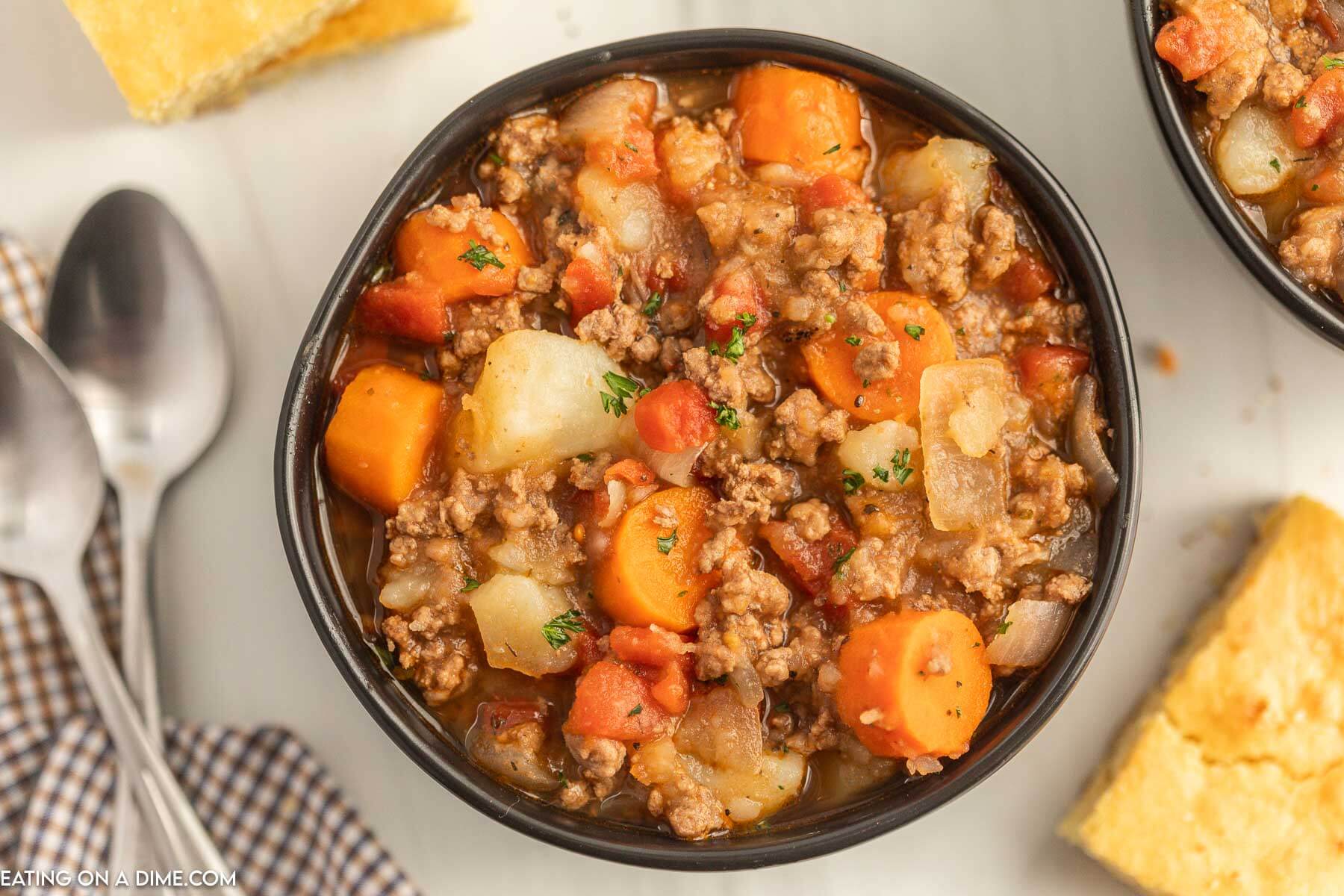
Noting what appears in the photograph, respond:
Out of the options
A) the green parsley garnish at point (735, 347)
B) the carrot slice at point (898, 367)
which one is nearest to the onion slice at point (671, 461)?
the green parsley garnish at point (735, 347)

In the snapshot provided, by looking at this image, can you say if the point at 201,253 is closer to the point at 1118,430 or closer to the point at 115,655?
the point at 115,655

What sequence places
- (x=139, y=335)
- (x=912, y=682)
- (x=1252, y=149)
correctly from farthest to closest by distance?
1. (x=139, y=335)
2. (x=1252, y=149)
3. (x=912, y=682)

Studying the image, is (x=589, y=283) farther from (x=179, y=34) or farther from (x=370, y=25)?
(x=179, y=34)

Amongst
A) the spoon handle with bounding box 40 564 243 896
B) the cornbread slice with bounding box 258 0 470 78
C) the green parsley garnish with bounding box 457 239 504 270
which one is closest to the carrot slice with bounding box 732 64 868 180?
the green parsley garnish with bounding box 457 239 504 270

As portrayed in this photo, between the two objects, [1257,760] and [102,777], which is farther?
[102,777]

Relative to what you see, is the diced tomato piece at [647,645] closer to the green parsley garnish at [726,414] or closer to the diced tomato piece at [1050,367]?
the green parsley garnish at [726,414]

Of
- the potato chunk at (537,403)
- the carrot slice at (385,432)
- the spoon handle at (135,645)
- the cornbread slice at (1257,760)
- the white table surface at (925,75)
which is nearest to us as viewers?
the potato chunk at (537,403)

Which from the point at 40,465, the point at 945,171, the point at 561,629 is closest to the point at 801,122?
the point at 945,171

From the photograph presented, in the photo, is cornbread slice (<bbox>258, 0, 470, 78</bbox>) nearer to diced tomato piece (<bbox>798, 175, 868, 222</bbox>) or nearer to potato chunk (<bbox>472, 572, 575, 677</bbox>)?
diced tomato piece (<bbox>798, 175, 868, 222</bbox>)
